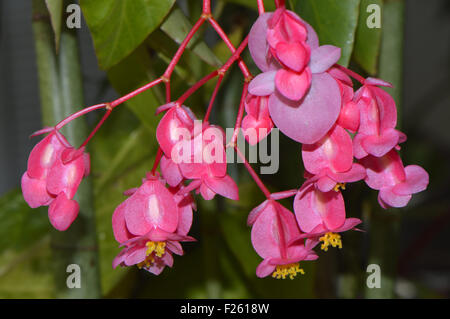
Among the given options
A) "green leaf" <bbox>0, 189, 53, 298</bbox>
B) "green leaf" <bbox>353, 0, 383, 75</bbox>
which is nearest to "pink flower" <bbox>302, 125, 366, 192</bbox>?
"green leaf" <bbox>353, 0, 383, 75</bbox>

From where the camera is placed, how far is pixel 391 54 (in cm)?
50

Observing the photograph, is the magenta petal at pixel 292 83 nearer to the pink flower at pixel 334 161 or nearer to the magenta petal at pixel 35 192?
the pink flower at pixel 334 161

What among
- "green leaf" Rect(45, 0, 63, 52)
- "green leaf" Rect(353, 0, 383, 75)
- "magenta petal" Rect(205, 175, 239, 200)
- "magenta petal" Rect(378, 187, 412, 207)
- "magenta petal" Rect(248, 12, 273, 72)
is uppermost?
"green leaf" Rect(45, 0, 63, 52)

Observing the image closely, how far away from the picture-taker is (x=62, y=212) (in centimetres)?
37

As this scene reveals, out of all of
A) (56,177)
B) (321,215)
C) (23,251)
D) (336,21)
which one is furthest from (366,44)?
(23,251)

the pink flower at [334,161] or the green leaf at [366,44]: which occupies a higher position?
the green leaf at [366,44]

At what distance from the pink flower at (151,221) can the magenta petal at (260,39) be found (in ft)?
0.36

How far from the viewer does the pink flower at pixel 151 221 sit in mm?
359

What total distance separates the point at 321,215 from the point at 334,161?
0.05 meters

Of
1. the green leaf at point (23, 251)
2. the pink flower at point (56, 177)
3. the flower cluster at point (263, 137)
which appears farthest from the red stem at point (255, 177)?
the green leaf at point (23, 251)

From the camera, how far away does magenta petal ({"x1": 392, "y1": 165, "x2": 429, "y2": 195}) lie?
38cm

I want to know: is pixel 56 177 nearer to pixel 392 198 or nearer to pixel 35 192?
pixel 35 192

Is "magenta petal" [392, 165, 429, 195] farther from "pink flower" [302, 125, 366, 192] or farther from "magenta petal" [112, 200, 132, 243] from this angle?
"magenta petal" [112, 200, 132, 243]

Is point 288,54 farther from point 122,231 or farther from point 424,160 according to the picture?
point 424,160
